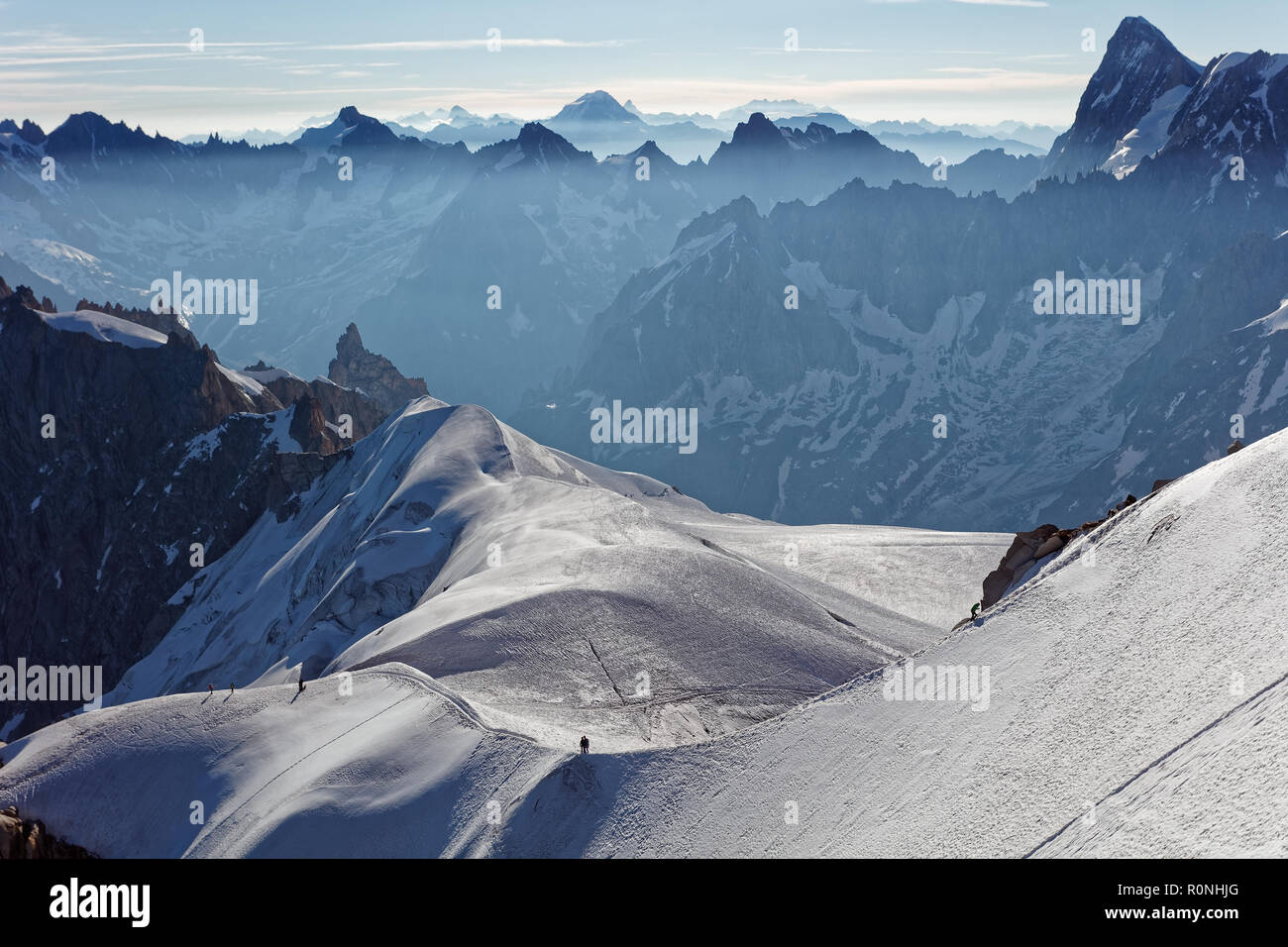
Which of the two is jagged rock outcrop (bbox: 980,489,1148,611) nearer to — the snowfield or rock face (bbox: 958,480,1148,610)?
rock face (bbox: 958,480,1148,610)

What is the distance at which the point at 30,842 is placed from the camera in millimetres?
44781

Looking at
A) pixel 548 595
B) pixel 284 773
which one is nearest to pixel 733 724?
pixel 548 595

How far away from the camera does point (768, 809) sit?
3394cm

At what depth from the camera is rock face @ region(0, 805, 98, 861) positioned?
1742 inches

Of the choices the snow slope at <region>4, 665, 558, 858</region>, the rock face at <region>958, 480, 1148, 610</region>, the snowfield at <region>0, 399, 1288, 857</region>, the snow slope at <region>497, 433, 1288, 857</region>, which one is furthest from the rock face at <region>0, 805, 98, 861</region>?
the rock face at <region>958, 480, 1148, 610</region>

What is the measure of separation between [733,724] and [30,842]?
29.5 meters

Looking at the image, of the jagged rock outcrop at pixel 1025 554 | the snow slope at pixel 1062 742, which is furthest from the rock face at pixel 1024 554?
the snow slope at pixel 1062 742

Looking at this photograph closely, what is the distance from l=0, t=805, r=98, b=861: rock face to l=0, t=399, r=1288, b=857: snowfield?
665mm

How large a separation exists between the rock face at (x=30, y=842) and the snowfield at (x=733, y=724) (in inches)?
26.2

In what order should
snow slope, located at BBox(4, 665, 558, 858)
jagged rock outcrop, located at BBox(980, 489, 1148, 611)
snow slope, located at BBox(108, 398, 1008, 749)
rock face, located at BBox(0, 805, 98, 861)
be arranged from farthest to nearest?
snow slope, located at BBox(108, 398, 1008, 749) → jagged rock outcrop, located at BBox(980, 489, 1148, 611) → rock face, located at BBox(0, 805, 98, 861) → snow slope, located at BBox(4, 665, 558, 858)

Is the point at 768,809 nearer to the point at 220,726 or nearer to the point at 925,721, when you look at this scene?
the point at 925,721

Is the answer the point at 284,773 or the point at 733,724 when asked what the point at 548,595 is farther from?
the point at 284,773

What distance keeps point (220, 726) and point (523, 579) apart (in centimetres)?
2218
